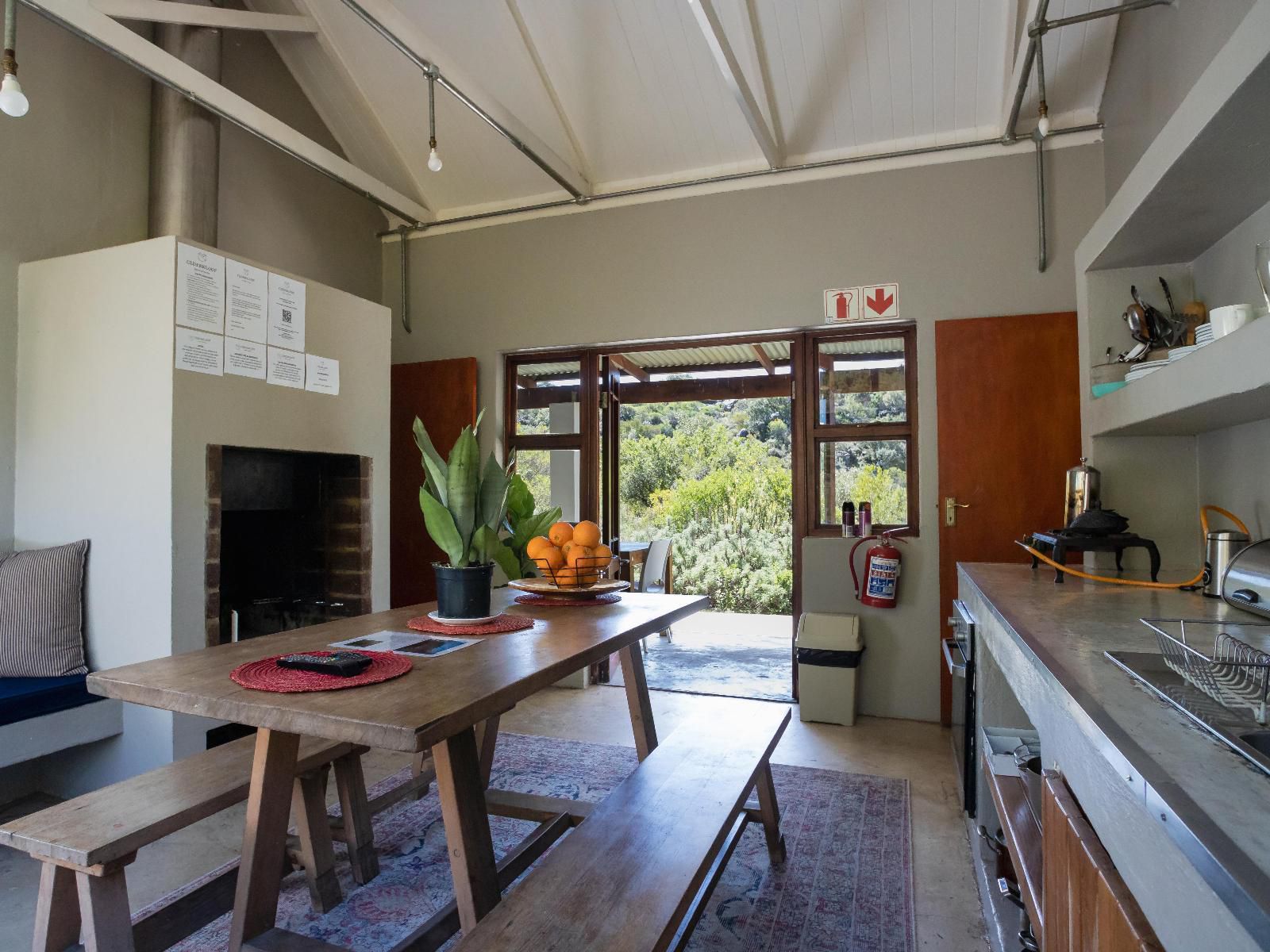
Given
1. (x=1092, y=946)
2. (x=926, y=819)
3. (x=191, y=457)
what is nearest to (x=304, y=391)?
(x=191, y=457)

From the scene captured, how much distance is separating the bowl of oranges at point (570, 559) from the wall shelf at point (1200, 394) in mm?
1607

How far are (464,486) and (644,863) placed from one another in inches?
36.2

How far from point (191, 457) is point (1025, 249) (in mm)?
4078

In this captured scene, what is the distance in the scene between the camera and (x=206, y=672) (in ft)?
4.87

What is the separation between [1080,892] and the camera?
1.05 metres

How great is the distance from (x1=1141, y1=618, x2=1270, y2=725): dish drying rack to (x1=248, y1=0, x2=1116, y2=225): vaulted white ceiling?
2.90 metres

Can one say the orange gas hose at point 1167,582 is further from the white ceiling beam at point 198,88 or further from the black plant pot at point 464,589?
the white ceiling beam at point 198,88

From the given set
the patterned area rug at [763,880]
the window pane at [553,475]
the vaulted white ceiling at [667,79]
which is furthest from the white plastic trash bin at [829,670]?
the vaulted white ceiling at [667,79]

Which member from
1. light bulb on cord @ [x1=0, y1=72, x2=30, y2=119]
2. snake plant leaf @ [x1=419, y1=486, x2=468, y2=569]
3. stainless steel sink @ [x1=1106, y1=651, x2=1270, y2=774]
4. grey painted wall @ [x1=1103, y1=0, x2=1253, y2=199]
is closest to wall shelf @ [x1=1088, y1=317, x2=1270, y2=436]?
stainless steel sink @ [x1=1106, y1=651, x2=1270, y2=774]

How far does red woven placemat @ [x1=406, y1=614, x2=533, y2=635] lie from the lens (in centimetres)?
186

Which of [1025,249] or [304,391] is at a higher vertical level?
[1025,249]

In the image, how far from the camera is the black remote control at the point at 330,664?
1.43 m

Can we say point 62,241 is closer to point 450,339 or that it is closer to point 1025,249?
point 450,339

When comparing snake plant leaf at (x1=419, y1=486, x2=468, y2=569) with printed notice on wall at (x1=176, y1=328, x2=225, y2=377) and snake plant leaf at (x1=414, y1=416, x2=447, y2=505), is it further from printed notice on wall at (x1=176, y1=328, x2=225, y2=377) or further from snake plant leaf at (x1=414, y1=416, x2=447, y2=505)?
printed notice on wall at (x1=176, y1=328, x2=225, y2=377)
